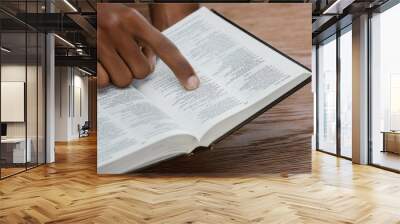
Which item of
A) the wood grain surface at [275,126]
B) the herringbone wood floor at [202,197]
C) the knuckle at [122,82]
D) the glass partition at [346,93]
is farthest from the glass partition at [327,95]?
the knuckle at [122,82]

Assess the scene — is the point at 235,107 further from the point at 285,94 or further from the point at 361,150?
the point at 361,150

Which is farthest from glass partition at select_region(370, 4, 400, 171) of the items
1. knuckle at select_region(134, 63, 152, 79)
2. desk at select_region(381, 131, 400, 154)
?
knuckle at select_region(134, 63, 152, 79)

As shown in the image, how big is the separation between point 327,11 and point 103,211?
5.22 m

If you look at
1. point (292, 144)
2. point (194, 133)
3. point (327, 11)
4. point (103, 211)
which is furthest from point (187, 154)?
point (327, 11)

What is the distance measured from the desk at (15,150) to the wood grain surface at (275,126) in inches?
98.7

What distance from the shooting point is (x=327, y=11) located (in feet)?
23.1

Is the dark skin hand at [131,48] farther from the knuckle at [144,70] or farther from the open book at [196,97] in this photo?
the open book at [196,97]

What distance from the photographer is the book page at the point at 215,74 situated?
21.2 ft

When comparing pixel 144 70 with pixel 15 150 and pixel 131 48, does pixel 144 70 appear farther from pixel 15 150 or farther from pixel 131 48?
pixel 15 150

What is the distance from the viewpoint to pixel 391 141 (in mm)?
7383

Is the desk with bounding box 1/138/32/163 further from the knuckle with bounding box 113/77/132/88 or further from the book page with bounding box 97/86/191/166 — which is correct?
the knuckle with bounding box 113/77/132/88

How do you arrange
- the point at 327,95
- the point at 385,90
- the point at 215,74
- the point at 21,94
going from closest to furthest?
the point at 215,74 < the point at 21,94 < the point at 385,90 < the point at 327,95

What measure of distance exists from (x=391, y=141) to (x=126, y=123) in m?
4.89

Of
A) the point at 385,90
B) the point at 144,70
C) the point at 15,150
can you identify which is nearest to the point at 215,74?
the point at 144,70
